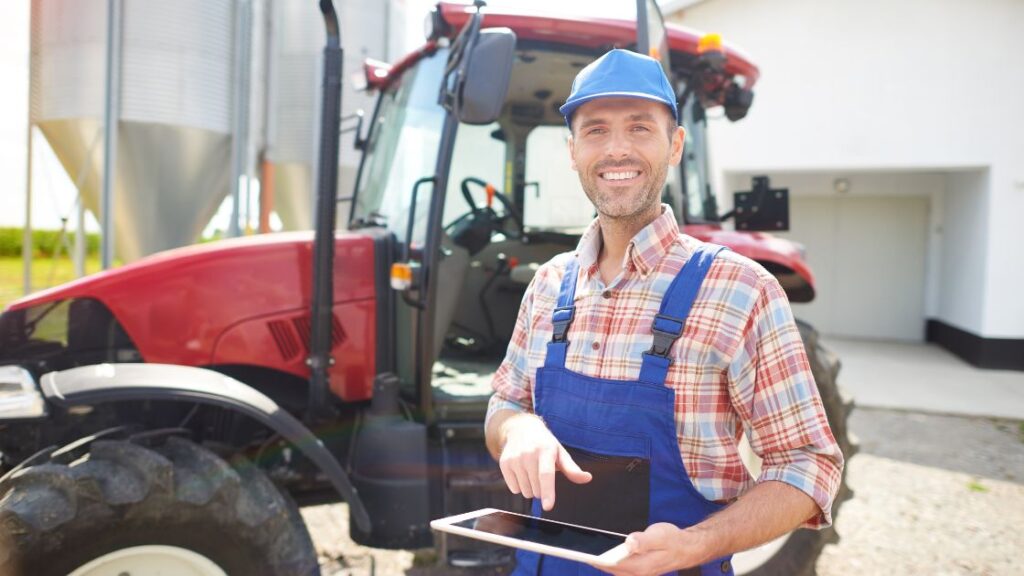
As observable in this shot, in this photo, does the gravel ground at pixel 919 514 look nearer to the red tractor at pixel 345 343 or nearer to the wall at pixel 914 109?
the red tractor at pixel 345 343

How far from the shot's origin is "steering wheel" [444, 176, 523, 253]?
3.17 m

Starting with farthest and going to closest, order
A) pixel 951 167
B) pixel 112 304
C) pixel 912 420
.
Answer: pixel 951 167 → pixel 912 420 → pixel 112 304

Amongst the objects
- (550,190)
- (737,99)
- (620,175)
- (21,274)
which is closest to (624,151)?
(620,175)

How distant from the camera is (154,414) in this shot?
2742 millimetres

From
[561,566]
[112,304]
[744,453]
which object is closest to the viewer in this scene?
[561,566]

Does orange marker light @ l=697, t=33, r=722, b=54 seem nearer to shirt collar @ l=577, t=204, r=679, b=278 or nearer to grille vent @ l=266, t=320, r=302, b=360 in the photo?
shirt collar @ l=577, t=204, r=679, b=278

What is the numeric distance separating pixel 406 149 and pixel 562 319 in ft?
6.18

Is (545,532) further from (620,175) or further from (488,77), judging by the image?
(488,77)

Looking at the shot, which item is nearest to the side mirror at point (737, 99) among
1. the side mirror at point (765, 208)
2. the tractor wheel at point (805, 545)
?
the side mirror at point (765, 208)

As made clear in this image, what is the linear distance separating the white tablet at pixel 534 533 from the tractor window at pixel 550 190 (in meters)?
2.28

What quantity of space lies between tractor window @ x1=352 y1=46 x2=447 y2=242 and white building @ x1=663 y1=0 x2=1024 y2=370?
301 inches

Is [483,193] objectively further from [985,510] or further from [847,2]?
[847,2]

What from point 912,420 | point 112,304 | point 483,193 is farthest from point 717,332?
point 912,420

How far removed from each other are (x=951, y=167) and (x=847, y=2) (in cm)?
251
